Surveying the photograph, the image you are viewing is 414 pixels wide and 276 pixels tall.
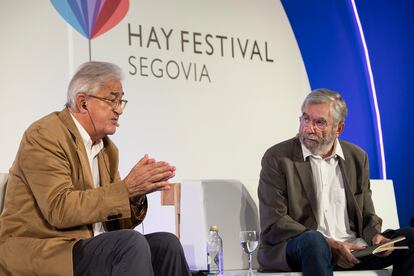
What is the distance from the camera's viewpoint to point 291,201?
3443 mm

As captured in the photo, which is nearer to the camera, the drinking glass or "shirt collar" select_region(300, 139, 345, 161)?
the drinking glass

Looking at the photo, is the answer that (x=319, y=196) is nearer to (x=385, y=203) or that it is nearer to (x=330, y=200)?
(x=330, y=200)

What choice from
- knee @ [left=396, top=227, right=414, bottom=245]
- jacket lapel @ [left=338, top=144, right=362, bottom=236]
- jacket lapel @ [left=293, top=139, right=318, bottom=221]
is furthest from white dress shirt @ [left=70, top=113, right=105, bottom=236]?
knee @ [left=396, top=227, right=414, bottom=245]

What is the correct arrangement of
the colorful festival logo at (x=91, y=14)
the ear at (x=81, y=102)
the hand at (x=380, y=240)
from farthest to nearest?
the colorful festival logo at (x=91, y=14) → the hand at (x=380, y=240) → the ear at (x=81, y=102)

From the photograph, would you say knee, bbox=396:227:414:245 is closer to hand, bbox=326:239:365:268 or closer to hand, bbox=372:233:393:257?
hand, bbox=372:233:393:257

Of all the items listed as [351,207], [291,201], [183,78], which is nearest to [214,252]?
[291,201]

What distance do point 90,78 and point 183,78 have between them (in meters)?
2.26

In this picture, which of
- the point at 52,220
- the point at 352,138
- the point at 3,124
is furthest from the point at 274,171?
the point at 352,138

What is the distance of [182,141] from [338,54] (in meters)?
1.63

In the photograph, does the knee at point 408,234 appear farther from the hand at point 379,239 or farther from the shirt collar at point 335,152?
the shirt collar at point 335,152

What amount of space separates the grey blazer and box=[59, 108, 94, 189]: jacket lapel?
3.57 feet

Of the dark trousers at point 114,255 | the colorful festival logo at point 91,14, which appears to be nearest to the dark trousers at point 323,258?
the dark trousers at point 114,255

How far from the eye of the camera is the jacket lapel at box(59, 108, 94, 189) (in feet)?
8.63

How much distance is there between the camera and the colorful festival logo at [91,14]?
178 inches
